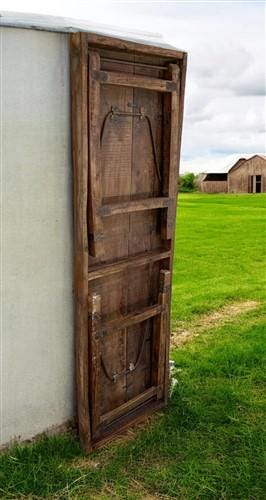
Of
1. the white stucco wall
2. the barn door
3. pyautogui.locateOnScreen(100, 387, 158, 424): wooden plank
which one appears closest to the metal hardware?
the barn door

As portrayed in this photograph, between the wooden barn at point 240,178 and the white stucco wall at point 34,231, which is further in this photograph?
the wooden barn at point 240,178

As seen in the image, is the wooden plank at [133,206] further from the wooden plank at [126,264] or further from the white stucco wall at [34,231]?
the wooden plank at [126,264]

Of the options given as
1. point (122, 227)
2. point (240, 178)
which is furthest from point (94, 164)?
point (240, 178)

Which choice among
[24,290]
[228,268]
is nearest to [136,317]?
[24,290]

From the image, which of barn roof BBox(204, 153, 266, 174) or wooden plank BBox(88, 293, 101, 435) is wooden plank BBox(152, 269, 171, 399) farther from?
barn roof BBox(204, 153, 266, 174)

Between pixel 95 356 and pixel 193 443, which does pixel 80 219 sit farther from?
pixel 193 443

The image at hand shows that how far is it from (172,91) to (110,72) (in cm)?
61

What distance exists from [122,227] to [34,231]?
0.67m

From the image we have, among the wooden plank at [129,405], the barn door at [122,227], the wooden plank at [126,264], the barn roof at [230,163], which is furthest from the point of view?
the barn roof at [230,163]

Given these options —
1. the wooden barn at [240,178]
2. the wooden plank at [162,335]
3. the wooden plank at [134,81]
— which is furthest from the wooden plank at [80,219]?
the wooden barn at [240,178]

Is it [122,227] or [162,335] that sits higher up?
[122,227]

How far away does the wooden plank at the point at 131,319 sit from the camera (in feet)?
12.7

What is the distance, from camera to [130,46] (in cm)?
355

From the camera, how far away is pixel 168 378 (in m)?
4.61
